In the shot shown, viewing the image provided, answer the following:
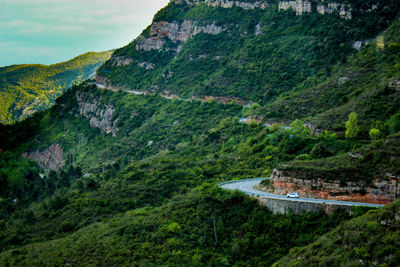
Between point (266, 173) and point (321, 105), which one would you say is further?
point (321, 105)

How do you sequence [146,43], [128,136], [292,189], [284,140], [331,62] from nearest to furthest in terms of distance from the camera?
[292,189] → [284,140] → [331,62] → [128,136] → [146,43]

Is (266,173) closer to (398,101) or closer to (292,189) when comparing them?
(292,189)

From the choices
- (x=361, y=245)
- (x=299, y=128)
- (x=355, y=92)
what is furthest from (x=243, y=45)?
(x=361, y=245)

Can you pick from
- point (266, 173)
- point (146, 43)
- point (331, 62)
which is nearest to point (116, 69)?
point (146, 43)

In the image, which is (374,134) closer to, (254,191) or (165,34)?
(254,191)

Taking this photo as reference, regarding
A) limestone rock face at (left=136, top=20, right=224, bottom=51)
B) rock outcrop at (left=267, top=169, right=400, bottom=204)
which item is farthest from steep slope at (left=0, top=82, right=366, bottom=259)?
limestone rock face at (left=136, top=20, right=224, bottom=51)

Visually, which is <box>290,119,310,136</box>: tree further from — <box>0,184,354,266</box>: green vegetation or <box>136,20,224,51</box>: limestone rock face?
<box>136,20,224,51</box>: limestone rock face

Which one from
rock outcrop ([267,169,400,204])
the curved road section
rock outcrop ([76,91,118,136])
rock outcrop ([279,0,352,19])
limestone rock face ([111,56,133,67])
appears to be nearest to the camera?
rock outcrop ([267,169,400,204])

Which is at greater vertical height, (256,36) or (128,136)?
(256,36)
